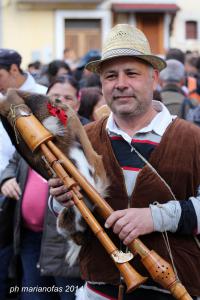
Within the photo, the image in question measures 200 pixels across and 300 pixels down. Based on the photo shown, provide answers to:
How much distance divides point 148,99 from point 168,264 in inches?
30.1

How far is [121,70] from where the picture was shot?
2.79 metres

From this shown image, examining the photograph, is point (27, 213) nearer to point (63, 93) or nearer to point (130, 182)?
point (63, 93)

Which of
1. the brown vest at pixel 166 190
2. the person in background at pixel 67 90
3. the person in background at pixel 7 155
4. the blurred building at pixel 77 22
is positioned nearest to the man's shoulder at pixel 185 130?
the brown vest at pixel 166 190

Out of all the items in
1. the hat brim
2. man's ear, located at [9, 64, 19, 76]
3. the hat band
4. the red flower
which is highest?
the hat band

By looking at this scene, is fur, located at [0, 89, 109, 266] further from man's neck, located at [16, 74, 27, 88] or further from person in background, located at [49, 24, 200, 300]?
man's neck, located at [16, 74, 27, 88]

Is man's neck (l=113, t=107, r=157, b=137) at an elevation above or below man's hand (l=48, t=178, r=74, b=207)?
above

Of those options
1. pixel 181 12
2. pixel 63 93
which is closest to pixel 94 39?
pixel 181 12

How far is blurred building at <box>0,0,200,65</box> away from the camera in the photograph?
25125 mm

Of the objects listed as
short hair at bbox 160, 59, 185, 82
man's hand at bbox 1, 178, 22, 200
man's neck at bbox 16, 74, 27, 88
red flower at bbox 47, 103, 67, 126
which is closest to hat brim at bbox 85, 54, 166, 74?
red flower at bbox 47, 103, 67, 126

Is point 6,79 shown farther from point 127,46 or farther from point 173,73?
point 127,46

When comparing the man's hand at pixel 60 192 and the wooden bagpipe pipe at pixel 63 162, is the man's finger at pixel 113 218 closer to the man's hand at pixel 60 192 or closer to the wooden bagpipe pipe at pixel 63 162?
the wooden bagpipe pipe at pixel 63 162

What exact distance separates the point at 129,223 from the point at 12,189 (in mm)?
1721

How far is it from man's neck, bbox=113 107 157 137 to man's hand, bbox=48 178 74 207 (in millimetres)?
442

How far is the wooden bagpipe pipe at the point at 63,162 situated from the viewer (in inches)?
97.1
